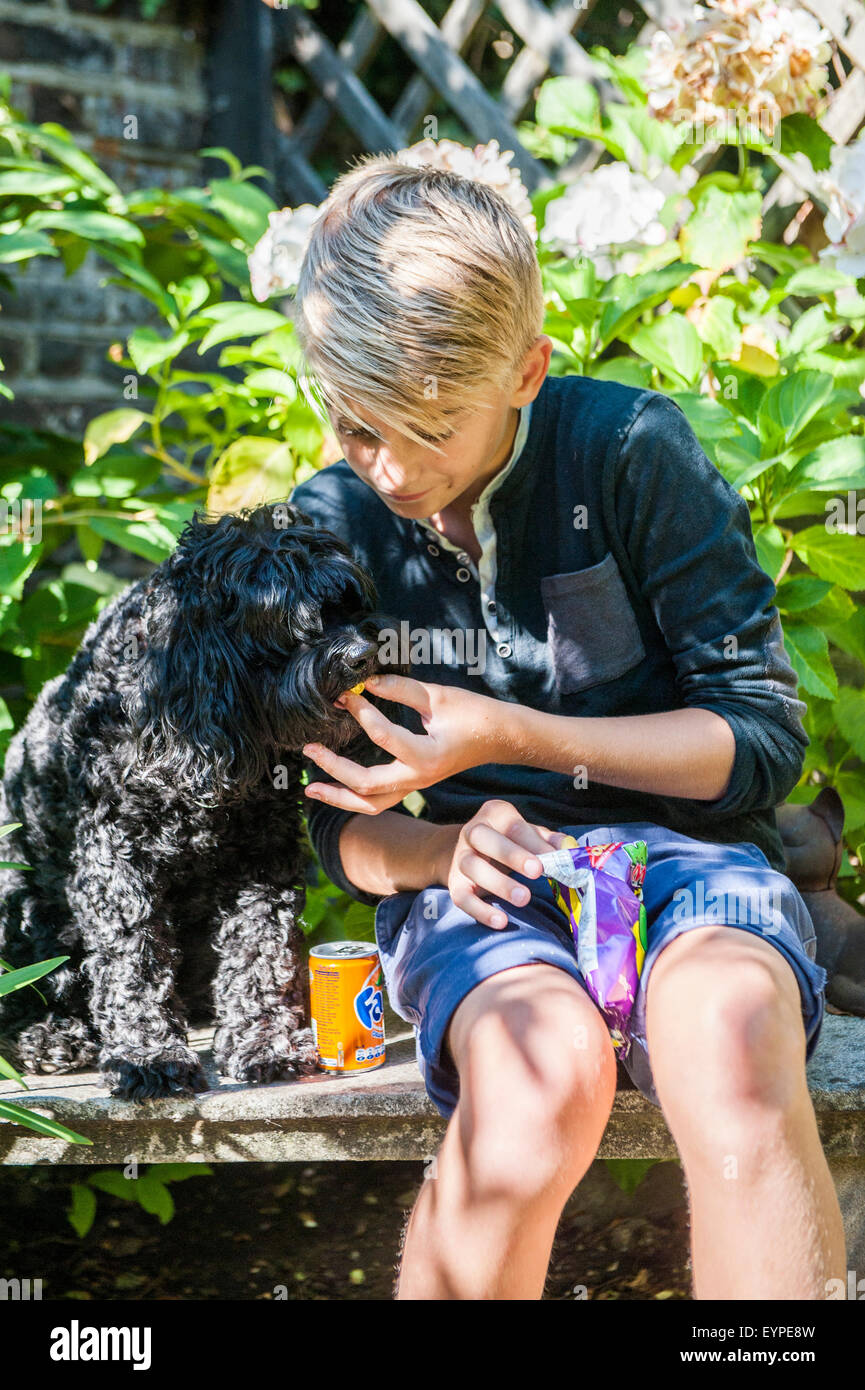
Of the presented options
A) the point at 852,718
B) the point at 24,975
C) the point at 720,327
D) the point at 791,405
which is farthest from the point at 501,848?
the point at 720,327

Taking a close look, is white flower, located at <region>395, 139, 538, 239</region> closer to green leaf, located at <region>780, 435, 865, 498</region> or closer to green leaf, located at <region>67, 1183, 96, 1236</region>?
green leaf, located at <region>780, 435, 865, 498</region>

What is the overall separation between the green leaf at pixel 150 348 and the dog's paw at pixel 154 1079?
5.15 ft

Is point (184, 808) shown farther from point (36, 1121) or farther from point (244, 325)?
point (244, 325)

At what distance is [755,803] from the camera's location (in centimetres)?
177

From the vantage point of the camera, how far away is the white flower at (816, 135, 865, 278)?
2471mm

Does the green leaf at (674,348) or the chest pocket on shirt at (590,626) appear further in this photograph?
the green leaf at (674,348)

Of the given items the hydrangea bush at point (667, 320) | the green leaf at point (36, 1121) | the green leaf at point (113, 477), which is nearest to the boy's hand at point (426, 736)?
the green leaf at point (36, 1121)

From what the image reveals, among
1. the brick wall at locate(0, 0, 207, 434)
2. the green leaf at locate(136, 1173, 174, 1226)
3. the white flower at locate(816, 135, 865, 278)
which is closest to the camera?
the green leaf at locate(136, 1173, 174, 1226)

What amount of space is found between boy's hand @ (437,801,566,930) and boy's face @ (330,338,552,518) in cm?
45

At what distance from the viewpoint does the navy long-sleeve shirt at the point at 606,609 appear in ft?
5.80

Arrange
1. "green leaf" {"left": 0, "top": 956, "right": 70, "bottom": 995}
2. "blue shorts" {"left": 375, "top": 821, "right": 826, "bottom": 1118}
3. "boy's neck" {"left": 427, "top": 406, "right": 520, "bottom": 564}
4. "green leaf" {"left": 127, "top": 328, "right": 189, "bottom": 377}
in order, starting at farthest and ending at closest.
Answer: "green leaf" {"left": 127, "top": 328, "right": 189, "bottom": 377}, "boy's neck" {"left": 427, "top": 406, "right": 520, "bottom": 564}, "green leaf" {"left": 0, "top": 956, "right": 70, "bottom": 995}, "blue shorts" {"left": 375, "top": 821, "right": 826, "bottom": 1118}

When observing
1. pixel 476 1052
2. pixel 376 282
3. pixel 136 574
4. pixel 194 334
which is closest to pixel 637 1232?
pixel 476 1052

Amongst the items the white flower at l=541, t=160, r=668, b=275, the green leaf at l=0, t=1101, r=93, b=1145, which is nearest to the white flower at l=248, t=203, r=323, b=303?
the white flower at l=541, t=160, r=668, b=275

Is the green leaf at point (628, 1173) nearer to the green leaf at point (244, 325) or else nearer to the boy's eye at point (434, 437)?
the boy's eye at point (434, 437)
